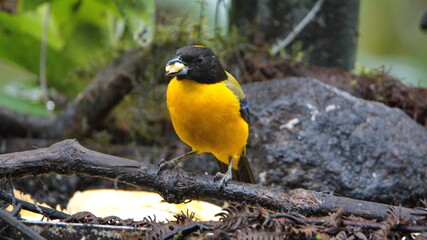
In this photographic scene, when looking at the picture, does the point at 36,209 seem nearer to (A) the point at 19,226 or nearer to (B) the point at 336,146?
(A) the point at 19,226

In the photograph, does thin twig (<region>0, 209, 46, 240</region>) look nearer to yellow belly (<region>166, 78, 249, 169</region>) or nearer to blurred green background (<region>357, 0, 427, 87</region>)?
yellow belly (<region>166, 78, 249, 169</region>)

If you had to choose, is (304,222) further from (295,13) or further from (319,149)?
(295,13)

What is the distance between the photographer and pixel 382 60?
8.82 m

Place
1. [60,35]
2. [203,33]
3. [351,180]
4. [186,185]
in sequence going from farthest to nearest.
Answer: [60,35] < [203,33] < [351,180] < [186,185]

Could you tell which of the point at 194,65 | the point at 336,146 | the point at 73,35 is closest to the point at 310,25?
the point at 336,146

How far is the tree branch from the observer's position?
2.63 m

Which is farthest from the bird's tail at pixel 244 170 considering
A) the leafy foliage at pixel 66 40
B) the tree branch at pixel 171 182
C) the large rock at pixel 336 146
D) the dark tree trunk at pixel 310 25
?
the leafy foliage at pixel 66 40

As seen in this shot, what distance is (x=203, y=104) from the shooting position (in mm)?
3523

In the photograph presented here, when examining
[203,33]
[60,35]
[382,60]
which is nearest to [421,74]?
[382,60]

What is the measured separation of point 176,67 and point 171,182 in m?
0.93

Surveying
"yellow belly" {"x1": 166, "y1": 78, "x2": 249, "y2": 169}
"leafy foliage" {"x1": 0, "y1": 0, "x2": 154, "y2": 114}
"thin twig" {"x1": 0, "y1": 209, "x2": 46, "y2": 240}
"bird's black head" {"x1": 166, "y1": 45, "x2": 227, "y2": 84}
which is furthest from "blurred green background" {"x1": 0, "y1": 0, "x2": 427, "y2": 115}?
"thin twig" {"x1": 0, "y1": 209, "x2": 46, "y2": 240}

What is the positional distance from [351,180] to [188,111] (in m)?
1.50

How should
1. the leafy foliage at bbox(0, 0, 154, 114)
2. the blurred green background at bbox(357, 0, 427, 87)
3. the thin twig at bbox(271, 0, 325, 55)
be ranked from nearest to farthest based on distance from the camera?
1. the thin twig at bbox(271, 0, 325, 55)
2. the leafy foliage at bbox(0, 0, 154, 114)
3. the blurred green background at bbox(357, 0, 427, 87)

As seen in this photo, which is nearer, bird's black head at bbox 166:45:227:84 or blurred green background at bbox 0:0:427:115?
bird's black head at bbox 166:45:227:84
